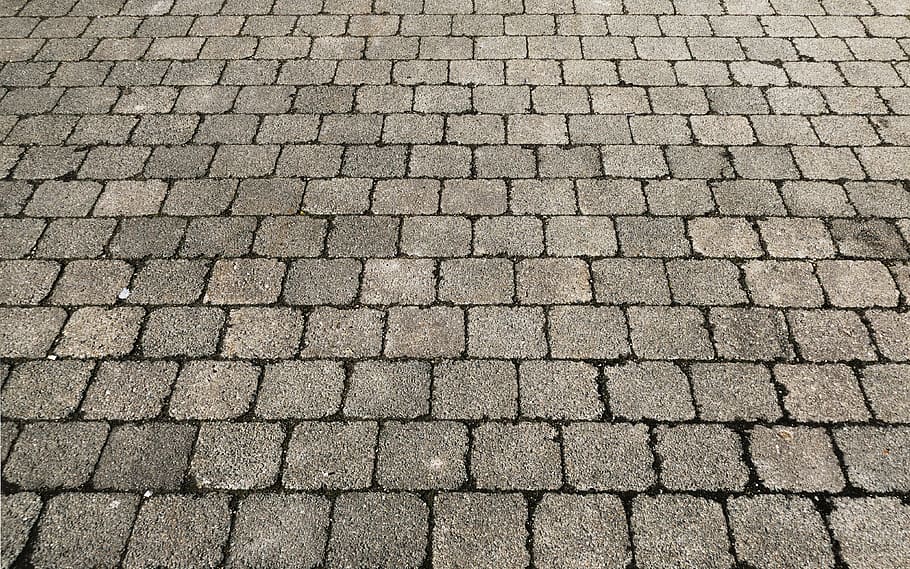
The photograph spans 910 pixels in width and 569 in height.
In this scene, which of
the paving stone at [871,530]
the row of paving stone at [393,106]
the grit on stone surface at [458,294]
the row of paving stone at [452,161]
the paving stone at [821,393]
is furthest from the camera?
the row of paving stone at [393,106]

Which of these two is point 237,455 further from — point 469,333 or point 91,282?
point 91,282

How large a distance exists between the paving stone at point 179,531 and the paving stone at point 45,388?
79 centimetres

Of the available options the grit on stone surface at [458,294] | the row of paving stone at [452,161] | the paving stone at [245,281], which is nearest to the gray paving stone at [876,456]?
the grit on stone surface at [458,294]

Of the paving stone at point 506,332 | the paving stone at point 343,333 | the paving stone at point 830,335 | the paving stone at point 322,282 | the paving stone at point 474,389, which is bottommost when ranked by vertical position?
the paving stone at point 830,335

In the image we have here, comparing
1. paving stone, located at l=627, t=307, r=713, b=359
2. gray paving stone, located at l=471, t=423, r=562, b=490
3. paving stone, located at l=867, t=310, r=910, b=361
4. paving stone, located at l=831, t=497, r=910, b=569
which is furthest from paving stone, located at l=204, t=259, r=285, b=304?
paving stone, located at l=867, t=310, r=910, b=361

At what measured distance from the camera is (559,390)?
3549 millimetres

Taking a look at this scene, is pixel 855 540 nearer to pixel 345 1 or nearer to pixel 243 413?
pixel 243 413

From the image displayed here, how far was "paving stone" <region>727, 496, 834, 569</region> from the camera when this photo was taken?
2.96 meters

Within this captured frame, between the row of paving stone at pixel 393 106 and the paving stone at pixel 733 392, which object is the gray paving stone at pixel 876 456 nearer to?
the paving stone at pixel 733 392

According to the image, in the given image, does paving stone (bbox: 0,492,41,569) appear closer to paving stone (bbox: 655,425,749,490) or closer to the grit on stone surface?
the grit on stone surface

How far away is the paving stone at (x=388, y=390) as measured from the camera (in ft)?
11.4

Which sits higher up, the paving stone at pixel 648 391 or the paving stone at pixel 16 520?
the paving stone at pixel 16 520

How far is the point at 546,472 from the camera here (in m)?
3.25

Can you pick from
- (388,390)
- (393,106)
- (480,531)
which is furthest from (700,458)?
(393,106)
